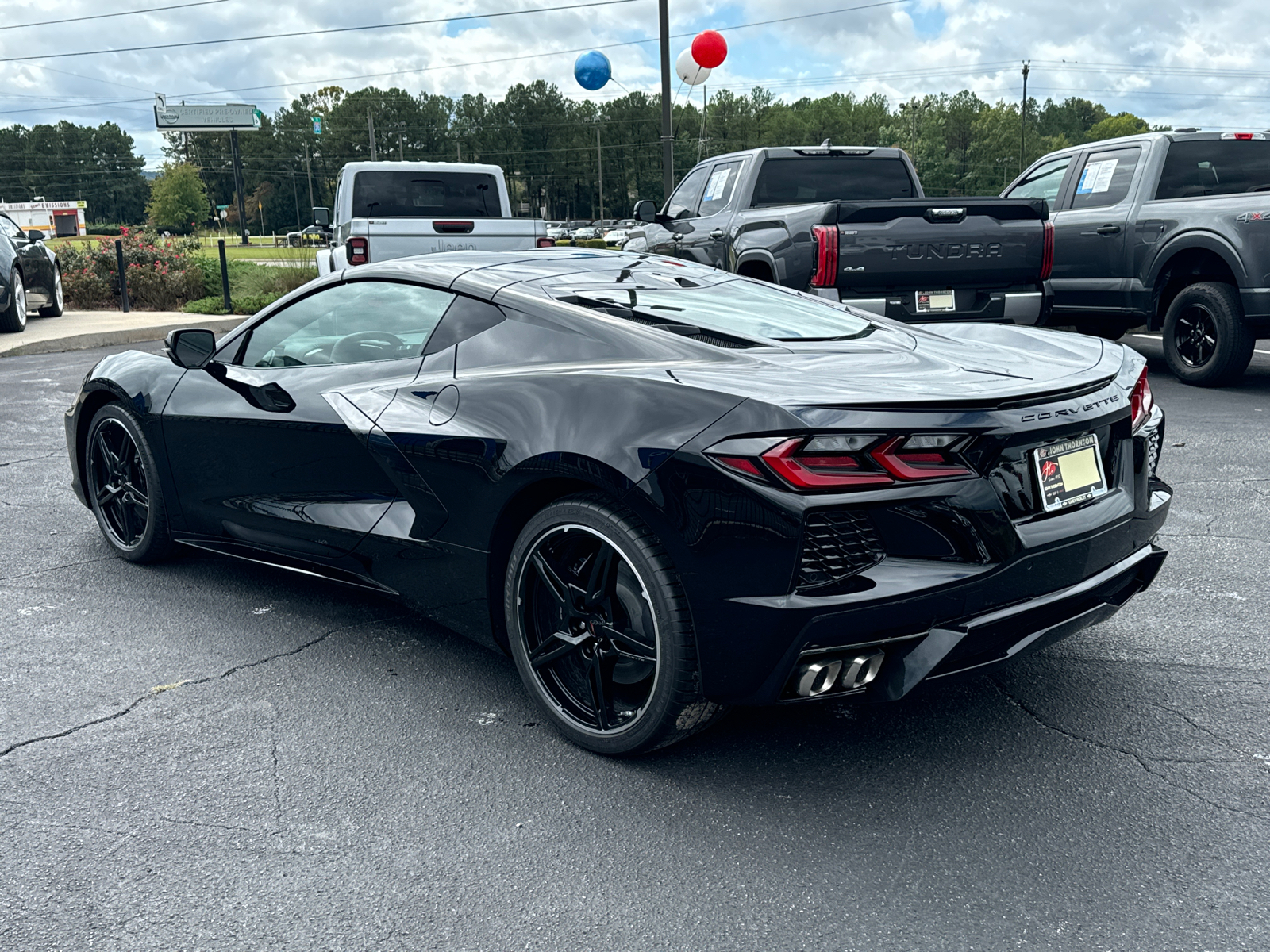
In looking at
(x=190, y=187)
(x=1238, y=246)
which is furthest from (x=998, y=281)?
(x=190, y=187)

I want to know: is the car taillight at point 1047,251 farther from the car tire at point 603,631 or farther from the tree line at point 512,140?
the tree line at point 512,140

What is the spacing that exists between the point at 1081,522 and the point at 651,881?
4.56ft

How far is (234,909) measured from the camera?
2.34 m

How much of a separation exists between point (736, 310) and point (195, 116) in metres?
99.6

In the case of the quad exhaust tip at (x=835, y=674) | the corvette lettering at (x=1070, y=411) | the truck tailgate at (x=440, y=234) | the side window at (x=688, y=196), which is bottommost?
the quad exhaust tip at (x=835, y=674)

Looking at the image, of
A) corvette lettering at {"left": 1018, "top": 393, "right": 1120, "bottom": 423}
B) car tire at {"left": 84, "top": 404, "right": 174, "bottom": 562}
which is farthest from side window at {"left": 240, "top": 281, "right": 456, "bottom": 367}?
corvette lettering at {"left": 1018, "top": 393, "right": 1120, "bottom": 423}

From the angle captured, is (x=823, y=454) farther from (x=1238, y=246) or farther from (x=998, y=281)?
(x=1238, y=246)

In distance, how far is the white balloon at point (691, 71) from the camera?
67.1 ft

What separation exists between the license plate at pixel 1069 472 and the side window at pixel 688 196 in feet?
27.0

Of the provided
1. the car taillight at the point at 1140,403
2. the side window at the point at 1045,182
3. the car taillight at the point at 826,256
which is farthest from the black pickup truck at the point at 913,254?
the car taillight at the point at 1140,403

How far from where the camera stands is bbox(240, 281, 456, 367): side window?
3.66 meters

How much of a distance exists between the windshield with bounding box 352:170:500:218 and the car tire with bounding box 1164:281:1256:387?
26.8 ft

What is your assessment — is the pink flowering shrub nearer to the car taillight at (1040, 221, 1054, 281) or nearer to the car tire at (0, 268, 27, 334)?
the car tire at (0, 268, 27, 334)

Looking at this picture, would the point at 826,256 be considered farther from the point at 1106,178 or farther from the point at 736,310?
the point at 736,310
